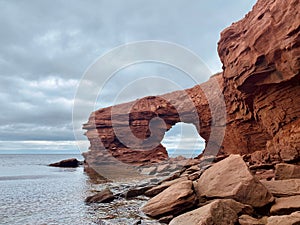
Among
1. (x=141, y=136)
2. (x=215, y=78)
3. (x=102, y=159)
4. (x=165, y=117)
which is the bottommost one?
(x=102, y=159)

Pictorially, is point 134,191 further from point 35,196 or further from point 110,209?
point 35,196

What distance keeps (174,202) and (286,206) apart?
3329 millimetres

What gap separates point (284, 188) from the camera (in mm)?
7496

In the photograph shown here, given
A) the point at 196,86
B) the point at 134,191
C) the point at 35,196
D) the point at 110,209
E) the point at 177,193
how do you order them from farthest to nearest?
1. the point at 196,86
2. the point at 35,196
3. the point at 134,191
4. the point at 110,209
5. the point at 177,193

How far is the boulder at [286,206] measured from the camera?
20.1ft

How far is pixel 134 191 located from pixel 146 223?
15.5 feet

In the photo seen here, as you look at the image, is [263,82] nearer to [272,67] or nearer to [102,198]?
[272,67]

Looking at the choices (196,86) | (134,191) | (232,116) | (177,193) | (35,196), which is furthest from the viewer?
(196,86)

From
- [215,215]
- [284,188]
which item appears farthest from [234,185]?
[215,215]

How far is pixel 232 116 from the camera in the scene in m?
20.5

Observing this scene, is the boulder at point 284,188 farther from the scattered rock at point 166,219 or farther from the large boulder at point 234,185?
A: the scattered rock at point 166,219

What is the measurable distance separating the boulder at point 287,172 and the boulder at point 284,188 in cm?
88

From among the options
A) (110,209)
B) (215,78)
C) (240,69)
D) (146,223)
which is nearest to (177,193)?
(146,223)

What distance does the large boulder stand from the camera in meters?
6.89
